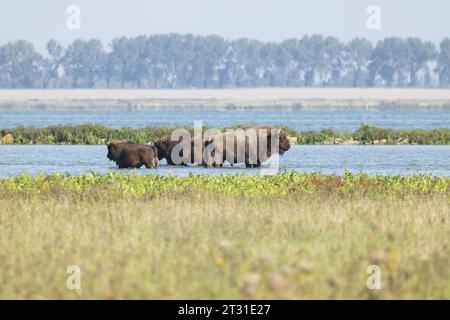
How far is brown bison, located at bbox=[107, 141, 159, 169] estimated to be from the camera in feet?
124

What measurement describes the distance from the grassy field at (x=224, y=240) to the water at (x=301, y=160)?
11.3 meters

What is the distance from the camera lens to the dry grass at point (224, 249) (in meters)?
12.3

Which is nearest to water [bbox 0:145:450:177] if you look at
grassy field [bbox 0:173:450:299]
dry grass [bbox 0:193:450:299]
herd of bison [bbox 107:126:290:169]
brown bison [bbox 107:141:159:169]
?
brown bison [bbox 107:141:159:169]

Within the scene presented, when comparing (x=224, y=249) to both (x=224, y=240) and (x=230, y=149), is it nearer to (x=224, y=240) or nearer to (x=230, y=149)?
(x=224, y=240)

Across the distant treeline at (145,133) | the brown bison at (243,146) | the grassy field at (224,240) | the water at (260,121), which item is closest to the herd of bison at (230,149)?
the brown bison at (243,146)

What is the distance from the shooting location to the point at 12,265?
44.1 feet

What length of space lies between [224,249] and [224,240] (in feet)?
3.82

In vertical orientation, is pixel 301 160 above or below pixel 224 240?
below

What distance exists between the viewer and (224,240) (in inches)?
570

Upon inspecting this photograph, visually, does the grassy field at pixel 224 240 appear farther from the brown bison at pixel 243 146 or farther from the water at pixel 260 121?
the water at pixel 260 121

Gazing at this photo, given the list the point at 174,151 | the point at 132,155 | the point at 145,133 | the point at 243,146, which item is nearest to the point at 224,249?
the point at 132,155
